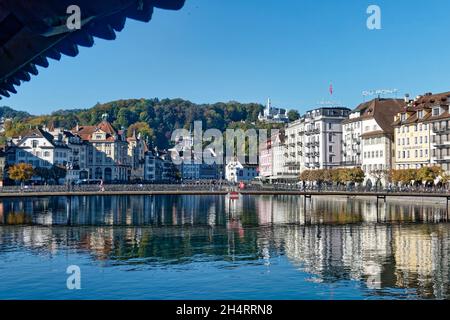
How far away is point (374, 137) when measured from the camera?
4764 inches

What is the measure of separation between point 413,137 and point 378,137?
38.4ft

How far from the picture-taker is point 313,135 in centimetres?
14500

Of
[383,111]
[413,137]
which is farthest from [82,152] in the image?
[413,137]

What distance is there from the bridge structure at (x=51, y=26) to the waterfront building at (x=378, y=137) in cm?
10432

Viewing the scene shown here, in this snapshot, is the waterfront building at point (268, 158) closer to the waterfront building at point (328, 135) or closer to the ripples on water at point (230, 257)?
the waterfront building at point (328, 135)

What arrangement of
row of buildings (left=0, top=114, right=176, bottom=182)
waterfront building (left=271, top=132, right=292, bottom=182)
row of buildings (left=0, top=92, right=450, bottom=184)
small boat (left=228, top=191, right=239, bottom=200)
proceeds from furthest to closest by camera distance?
waterfront building (left=271, top=132, right=292, bottom=182), row of buildings (left=0, top=114, right=176, bottom=182), row of buildings (left=0, top=92, right=450, bottom=184), small boat (left=228, top=191, right=239, bottom=200)

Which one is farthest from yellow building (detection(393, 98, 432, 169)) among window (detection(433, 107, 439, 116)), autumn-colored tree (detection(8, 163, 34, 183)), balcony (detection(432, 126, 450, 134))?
autumn-colored tree (detection(8, 163, 34, 183))

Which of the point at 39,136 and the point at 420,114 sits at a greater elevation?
the point at 420,114

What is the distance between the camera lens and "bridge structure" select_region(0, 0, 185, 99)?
35.9 ft

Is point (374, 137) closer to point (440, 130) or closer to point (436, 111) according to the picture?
point (436, 111)

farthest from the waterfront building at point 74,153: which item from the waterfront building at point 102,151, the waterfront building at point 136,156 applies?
the waterfront building at point 136,156

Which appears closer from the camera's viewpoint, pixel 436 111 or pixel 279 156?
pixel 436 111

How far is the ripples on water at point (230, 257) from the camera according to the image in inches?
1248

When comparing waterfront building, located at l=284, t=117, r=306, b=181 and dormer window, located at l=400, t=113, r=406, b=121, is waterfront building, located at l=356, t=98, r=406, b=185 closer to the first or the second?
dormer window, located at l=400, t=113, r=406, b=121
